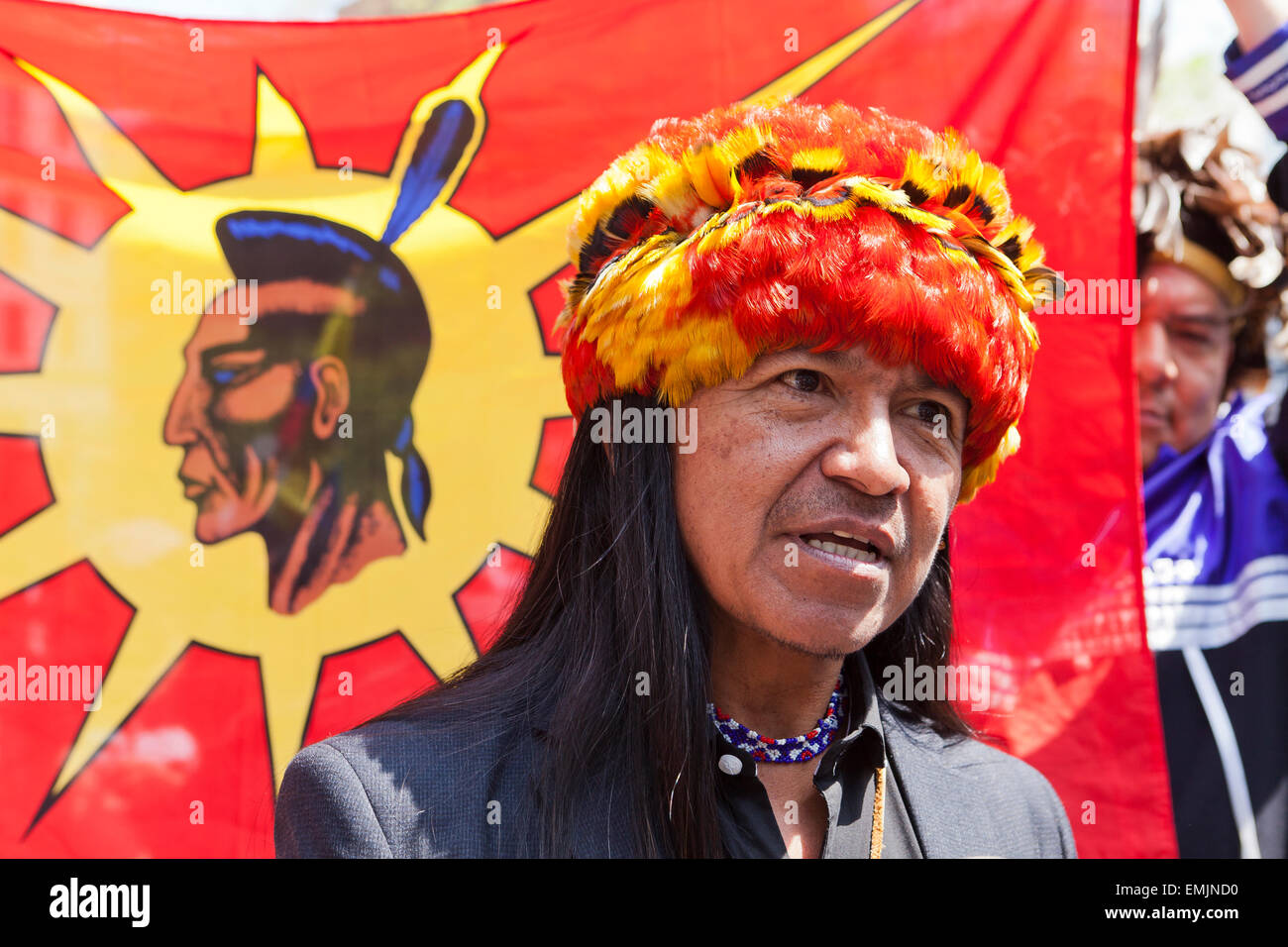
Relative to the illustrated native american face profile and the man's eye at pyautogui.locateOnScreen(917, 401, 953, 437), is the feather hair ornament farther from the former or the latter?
the illustrated native american face profile

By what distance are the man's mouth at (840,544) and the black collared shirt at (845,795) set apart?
36 centimetres

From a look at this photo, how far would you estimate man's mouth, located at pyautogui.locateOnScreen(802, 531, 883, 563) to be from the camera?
162 centimetres

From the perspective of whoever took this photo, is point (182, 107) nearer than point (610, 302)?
No

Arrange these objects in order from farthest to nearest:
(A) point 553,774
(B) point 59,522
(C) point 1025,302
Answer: (B) point 59,522 → (C) point 1025,302 → (A) point 553,774

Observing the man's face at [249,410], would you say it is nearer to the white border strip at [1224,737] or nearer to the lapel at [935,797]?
the lapel at [935,797]

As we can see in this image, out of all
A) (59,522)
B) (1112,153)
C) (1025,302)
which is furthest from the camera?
(1112,153)

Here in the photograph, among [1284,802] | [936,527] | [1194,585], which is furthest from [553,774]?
[1284,802]

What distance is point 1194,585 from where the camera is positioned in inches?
118

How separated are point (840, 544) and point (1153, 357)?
6.29ft

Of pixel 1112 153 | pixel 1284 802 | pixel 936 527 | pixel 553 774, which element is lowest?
pixel 1284 802

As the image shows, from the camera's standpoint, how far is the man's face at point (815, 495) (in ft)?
5.26

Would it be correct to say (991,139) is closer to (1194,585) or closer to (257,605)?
(1194,585)

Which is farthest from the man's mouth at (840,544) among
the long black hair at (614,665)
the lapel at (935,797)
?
the lapel at (935,797)

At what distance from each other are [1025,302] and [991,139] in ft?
4.43
